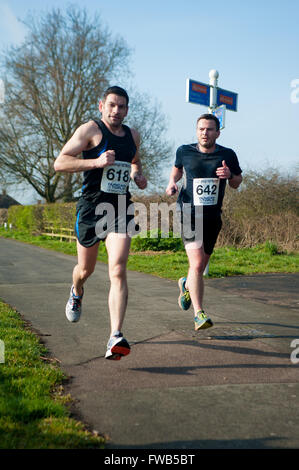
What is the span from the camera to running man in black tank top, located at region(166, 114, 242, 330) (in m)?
5.39

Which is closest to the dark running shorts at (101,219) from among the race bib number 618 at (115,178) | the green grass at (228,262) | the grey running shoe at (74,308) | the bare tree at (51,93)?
the race bib number 618 at (115,178)

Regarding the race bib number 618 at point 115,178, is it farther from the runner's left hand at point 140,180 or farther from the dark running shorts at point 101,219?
the runner's left hand at point 140,180

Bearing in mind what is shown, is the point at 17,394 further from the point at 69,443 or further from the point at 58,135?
the point at 58,135

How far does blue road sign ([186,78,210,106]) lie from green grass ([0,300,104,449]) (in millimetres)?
6164

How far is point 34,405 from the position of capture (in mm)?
3096

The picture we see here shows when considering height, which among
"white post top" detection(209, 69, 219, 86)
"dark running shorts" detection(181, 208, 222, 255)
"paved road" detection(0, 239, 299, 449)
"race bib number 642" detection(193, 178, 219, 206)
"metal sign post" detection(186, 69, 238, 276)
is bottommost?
"paved road" detection(0, 239, 299, 449)

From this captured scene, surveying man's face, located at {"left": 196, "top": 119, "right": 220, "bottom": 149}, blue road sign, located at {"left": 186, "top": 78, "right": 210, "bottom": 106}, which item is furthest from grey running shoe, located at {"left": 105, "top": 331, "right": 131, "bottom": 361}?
blue road sign, located at {"left": 186, "top": 78, "right": 210, "bottom": 106}

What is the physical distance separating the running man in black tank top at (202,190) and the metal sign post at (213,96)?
3.90 metres

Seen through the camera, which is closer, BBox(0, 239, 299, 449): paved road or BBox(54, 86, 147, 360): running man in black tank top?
BBox(0, 239, 299, 449): paved road

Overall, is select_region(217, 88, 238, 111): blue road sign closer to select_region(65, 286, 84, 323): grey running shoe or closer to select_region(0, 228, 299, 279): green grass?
select_region(0, 228, 299, 279): green grass

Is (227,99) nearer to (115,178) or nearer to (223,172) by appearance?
(223,172)

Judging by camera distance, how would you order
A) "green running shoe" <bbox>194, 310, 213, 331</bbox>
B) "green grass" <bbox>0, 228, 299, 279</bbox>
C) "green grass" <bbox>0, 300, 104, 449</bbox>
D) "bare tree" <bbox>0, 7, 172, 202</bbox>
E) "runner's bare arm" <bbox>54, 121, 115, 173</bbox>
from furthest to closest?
1. "bare tree" <bbox>0, 7, 172, 202</bbox>
2. "green grass" <bbox>0, 228, 299, 279</bbox>
3. "green running shoe" <bbox>194, 310, 213, 331</bbox>
4. "runner's bare arm" <bbox>54, 121, 115, 173</bbox>
5. "green grass" <bbox>0, 300, 104, 449</bbox>

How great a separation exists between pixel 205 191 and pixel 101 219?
136 centimetres
